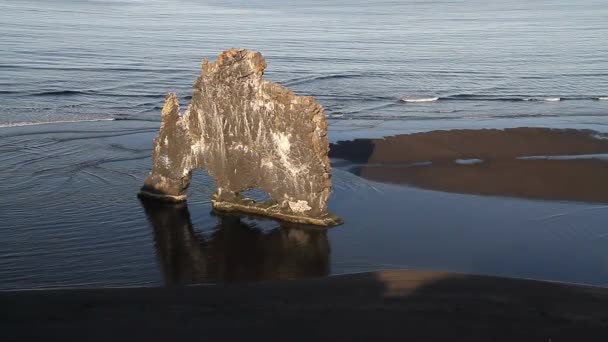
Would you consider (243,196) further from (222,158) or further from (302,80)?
(302,80)

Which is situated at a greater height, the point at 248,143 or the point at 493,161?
the point at 248,143

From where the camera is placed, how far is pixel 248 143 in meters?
14.5

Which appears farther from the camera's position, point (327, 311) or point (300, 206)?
point (300, 206)

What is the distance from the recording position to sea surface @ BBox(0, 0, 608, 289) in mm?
12578

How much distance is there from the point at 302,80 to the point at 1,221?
18589 mm

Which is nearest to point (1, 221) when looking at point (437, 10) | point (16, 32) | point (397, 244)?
point (397, 244)

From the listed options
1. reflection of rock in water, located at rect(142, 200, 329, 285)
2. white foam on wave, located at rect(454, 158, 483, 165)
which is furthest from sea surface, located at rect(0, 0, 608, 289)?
white foam on wave, located at rect(454, 158, 483, 165)

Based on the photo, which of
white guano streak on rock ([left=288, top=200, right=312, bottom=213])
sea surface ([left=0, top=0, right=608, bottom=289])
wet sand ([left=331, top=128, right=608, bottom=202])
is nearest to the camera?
sea surface ([left=0, top=0, right=608, bottom=289])

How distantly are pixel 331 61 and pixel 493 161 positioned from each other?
19.4m

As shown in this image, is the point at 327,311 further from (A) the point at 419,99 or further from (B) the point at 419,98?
(B) the point at 419,98

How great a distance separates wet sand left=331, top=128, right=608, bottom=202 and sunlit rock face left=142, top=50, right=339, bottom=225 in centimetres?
345

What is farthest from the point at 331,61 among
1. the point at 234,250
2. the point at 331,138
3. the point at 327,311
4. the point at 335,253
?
the point at 327,311

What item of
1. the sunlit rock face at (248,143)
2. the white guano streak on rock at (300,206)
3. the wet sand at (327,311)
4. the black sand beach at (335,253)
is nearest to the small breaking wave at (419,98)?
the black sand beach at (335,253)

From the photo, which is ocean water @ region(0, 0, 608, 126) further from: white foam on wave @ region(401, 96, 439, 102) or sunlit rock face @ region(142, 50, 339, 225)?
sunlit rock face @ region(142, 50, 339, 225)
